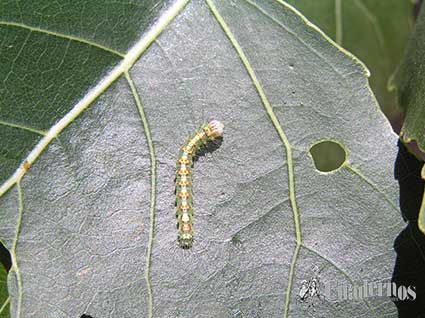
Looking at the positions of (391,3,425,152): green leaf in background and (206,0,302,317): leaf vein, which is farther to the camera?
(206,0,302,317): leaf vein

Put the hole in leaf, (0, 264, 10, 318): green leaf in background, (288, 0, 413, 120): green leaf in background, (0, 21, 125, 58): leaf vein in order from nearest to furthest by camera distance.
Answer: (0, 21, 125, 58): leaf vein → (0, 264, 10, 318): green leaf in background → the hole in leaf → (288, 0, 413, 120): green leaf in background

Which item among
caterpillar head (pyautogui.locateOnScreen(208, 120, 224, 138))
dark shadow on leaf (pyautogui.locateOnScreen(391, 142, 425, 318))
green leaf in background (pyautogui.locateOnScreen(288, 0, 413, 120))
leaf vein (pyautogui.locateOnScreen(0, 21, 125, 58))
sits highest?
leaf vein (pyautogui.locateOnScreen(0, 21, 125, 58))

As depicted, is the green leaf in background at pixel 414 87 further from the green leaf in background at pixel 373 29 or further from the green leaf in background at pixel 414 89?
the green leaf in background at pixel 373 29

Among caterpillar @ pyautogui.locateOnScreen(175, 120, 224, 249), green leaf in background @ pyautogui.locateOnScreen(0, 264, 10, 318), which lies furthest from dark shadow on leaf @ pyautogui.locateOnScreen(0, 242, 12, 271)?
caterpillar @ pyautogui.locateOnScreen(175, 120, 224, 249)

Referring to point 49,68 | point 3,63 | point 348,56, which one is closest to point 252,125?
point 348,56

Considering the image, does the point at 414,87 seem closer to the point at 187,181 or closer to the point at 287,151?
the point at 287,151

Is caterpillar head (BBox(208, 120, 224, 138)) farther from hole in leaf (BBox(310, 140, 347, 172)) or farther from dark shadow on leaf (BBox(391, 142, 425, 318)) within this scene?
dark shadow on leaf (BBox(391, 142, 425, 318))

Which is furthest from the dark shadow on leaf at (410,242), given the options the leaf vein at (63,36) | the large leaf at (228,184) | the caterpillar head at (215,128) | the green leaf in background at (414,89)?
the leaf vein at (63,36)
